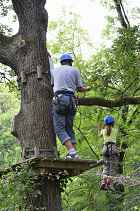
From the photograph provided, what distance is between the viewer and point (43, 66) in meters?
7.00

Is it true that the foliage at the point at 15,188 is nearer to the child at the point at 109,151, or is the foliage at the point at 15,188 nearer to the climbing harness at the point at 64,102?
the climbing harness at the point at 64,102

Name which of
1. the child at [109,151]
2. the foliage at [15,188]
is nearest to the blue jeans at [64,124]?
the foliage at [15,188]

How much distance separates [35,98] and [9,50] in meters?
0.90

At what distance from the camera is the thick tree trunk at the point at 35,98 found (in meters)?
6.36

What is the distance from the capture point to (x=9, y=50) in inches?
282

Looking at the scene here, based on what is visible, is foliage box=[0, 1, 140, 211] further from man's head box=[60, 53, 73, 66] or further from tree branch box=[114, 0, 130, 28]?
man's head box=[60, 53, 73, 66]

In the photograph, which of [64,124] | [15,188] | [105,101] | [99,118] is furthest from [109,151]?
[99,118]

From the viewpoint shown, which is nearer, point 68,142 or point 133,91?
point 68,142

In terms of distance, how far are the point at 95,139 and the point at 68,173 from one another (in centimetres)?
850

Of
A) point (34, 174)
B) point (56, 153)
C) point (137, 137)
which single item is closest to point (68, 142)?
point (56, 153)

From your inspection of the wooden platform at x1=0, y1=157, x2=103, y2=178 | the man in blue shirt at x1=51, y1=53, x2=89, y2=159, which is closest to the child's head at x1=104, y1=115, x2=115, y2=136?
the man in blue shirt at x1=51, y1=53, x2=89, y2=159

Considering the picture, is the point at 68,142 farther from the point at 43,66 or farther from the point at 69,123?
the point at 43,66

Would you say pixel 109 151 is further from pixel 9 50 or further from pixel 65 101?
pixel 9 50

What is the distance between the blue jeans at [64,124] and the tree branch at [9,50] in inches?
38.6
